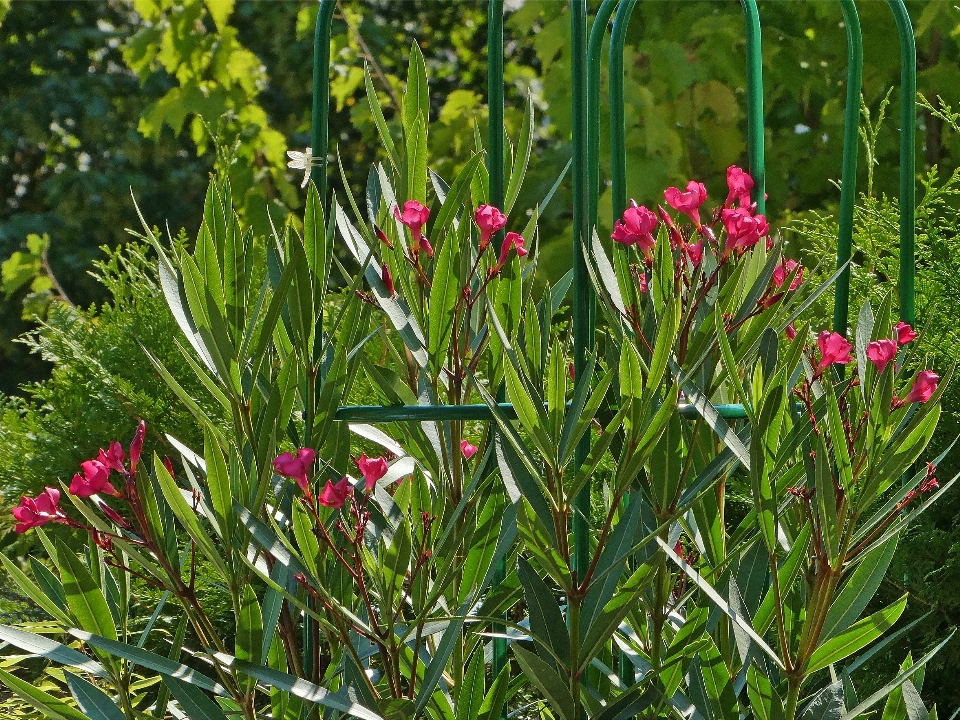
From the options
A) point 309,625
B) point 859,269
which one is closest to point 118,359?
point 309,625

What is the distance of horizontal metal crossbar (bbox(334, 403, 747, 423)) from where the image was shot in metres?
0.77

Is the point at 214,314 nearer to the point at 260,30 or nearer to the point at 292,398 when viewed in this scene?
the point at 292,398

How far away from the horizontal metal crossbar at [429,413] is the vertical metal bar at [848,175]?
0.20 m

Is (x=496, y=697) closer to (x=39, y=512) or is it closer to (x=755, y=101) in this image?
(x=39, y=512)

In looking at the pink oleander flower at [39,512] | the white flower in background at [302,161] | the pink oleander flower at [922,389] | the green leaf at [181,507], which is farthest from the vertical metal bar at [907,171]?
the pink oleander flower at [39,512]

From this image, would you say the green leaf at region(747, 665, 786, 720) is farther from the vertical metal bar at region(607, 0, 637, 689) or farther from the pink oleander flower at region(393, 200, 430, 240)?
the pink oleander flower at region(393, 200, 430, 240)

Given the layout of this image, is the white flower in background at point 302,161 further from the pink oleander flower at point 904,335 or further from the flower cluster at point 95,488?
the pink oleander flower at point 904,335

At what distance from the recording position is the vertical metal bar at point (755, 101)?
0.94m

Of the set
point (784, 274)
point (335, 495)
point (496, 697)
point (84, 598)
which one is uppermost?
point (784, 274)

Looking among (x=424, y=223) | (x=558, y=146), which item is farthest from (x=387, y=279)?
(x=558, y=146)

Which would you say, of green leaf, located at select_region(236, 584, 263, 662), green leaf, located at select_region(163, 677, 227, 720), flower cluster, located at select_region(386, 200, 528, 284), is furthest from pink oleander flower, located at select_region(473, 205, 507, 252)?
green leaf, located at select_region(163, 677, 227, 720)

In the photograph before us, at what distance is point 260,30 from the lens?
5.65 meters

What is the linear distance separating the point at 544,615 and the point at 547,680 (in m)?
0.05

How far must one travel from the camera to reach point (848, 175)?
3.11ft
